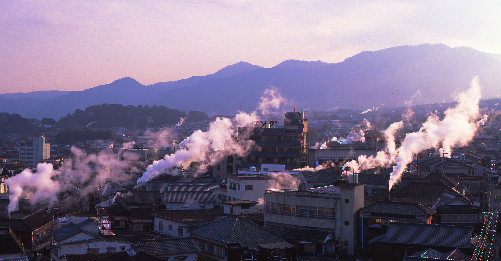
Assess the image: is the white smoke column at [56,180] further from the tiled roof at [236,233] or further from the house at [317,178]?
the tiled roof at [236,233]

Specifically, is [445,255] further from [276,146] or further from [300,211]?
[276,146]

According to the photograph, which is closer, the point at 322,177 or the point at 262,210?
the point at 262,210

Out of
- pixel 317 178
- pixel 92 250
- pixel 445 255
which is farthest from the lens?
pixel 317 178

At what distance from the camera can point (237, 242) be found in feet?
83.7

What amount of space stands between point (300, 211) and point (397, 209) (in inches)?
175

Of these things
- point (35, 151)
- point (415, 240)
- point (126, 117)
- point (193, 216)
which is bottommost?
point (35, 151)

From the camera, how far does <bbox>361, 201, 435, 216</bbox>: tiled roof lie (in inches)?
1105

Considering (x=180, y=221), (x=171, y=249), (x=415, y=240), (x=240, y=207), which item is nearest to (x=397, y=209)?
(x=415, y=240)

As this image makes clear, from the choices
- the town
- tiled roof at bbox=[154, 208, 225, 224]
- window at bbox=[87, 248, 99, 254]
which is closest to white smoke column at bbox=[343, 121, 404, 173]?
the town

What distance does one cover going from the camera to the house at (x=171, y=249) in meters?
24.7

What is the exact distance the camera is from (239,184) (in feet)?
123

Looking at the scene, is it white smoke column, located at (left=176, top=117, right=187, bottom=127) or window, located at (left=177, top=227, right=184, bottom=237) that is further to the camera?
white smoke column, located at (left=176, top=117, right=187, bottom=127)

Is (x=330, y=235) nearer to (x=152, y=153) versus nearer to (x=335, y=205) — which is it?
(x=335, y=205)

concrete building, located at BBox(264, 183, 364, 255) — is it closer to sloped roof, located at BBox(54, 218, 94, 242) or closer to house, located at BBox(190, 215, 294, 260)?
house, located at BBox(190, 215, 294, 260)
